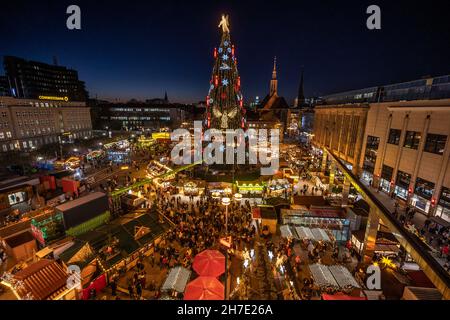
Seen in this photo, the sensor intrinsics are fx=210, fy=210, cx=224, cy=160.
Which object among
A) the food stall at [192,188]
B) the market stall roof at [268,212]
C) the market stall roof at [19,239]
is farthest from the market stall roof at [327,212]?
the market stall roof at [19,239]

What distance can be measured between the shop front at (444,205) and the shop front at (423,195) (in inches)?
30.3

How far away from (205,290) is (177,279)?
227 centimetres

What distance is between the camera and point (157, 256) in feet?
44.5

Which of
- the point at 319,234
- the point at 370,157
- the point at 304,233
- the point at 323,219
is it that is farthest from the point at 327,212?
the point at 370,157

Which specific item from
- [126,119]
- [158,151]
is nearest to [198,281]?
[158,151]

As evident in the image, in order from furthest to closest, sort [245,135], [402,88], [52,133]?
[52,133] → [245,135] → [402,88]

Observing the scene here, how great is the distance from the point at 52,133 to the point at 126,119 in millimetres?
39584

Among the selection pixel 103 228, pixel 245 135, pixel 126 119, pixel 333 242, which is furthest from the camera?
pixel 126 119

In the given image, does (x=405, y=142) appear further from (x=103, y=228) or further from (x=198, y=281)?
(x=103, y=228)

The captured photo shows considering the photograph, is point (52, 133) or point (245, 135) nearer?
point (245, 135)

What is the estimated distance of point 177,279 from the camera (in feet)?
35.0

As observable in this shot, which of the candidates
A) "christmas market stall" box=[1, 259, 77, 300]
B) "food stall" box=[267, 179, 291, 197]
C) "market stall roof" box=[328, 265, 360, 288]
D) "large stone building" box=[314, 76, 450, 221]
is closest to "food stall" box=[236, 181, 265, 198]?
"food stall" box=[267, 179, 291, 197]

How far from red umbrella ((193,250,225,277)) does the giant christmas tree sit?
1532 centimetres

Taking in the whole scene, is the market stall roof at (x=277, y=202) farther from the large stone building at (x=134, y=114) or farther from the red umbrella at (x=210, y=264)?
the large stone building at (x=134, y=114)
